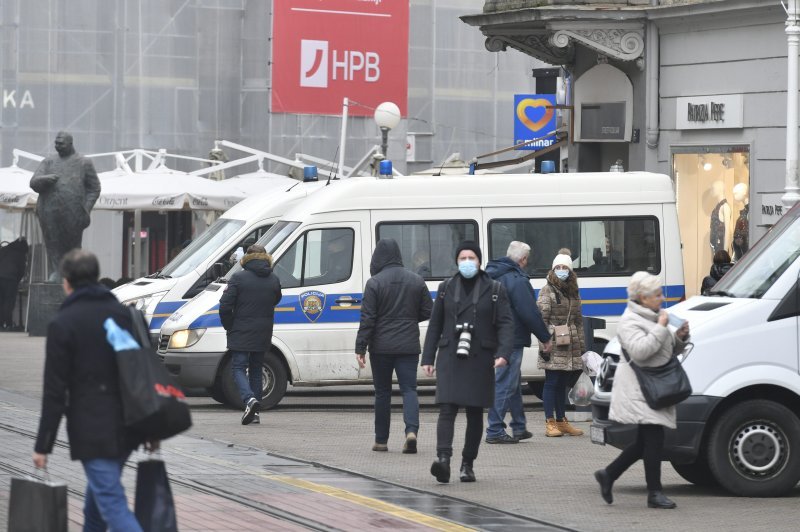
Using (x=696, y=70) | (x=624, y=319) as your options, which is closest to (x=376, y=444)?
(x=624, y=319)

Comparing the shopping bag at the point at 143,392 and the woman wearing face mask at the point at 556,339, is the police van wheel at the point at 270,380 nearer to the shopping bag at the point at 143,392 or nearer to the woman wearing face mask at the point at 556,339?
the woman wearing face mask at the point at 556,339

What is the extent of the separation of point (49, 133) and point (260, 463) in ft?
81.7

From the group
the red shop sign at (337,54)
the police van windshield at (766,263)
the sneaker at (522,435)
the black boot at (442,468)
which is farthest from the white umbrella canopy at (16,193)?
the police van windshield at (766,263)

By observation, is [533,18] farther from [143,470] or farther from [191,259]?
[143,470]

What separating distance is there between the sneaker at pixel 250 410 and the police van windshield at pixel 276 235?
2.16m

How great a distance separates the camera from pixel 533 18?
23.2 m

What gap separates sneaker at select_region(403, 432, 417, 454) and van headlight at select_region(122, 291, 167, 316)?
19.9ft

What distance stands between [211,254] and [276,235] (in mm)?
1647

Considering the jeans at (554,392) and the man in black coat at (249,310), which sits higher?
the man in black coat at (249,310)

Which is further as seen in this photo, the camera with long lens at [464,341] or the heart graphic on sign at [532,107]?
the heart graphic on sign at [532,107]

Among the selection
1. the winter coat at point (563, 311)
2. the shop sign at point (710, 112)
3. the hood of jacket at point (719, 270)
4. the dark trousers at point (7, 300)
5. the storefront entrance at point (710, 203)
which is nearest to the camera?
the winter coat at point (563, 311)

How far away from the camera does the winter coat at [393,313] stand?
1328 centimetres

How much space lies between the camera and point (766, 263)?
11469 mm

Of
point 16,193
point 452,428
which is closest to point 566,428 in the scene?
point 452,428
